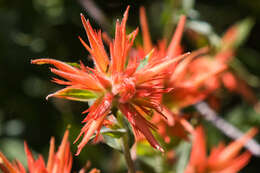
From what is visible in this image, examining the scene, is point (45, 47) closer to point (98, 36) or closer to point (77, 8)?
point (77, 8)

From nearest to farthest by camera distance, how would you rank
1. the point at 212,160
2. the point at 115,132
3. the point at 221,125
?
the point at 115,132 → the point at 212,160 → the point at 221,125

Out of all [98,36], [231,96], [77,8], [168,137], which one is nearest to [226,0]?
[231,96]

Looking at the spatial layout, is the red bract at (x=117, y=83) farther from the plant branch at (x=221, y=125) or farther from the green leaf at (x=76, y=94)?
the plant branch at (x=221, y=125)

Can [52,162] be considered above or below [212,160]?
above

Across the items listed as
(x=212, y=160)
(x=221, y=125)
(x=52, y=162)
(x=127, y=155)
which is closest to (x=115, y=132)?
(x=127, y=155)

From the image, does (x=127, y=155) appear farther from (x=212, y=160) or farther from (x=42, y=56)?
(x=42, y=56)

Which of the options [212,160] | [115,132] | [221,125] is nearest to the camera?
[115,132]

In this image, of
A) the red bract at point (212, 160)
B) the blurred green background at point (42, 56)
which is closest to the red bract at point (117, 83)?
the red bract at point (212, 160)

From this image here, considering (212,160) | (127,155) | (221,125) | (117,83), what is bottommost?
(221,125)
